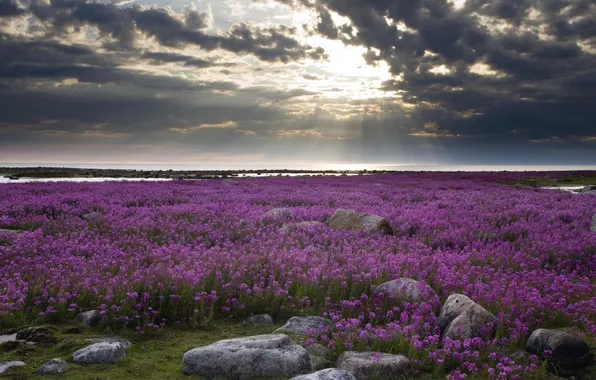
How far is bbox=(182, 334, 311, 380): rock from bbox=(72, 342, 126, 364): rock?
869 millimetres

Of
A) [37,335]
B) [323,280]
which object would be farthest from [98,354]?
[323,280]

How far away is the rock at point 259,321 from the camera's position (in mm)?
6871

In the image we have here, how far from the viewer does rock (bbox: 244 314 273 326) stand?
6871 mm

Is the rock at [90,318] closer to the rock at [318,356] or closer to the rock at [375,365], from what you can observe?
the rock at [318,356]

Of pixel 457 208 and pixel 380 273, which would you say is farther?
pixel 457 208

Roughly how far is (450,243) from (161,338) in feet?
30.2

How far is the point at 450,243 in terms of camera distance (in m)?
12.8

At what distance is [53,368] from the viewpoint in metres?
4.79

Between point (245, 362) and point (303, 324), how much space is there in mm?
1713

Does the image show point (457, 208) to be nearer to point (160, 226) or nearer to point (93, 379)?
point (160, 226)

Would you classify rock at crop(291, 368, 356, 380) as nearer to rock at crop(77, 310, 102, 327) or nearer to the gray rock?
the gray rock

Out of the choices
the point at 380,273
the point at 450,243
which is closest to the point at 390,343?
the point at 380,273

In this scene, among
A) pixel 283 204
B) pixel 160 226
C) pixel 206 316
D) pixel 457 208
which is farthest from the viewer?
pixel 283 204

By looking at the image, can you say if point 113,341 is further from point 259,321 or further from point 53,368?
→ point 259,321
